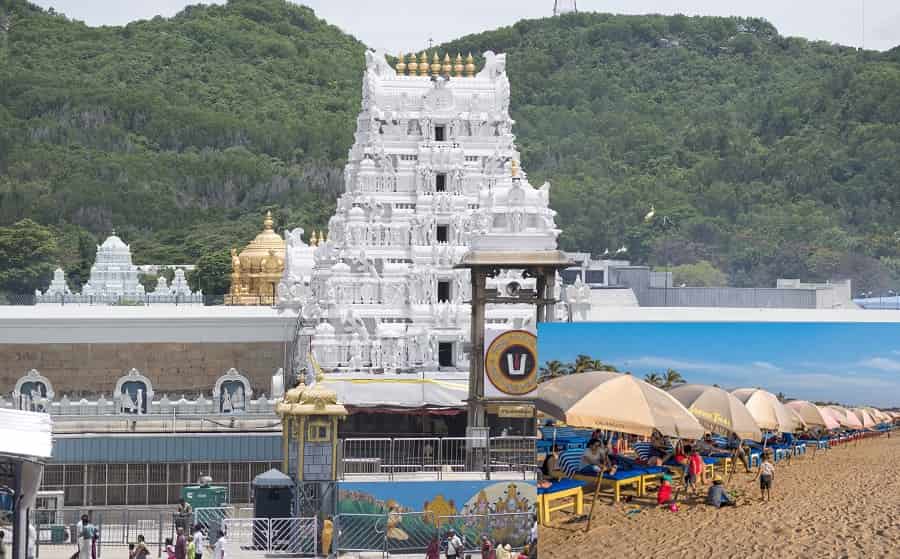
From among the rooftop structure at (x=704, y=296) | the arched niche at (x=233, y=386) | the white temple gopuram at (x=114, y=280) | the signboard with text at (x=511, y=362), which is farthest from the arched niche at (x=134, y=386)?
the signboard with text at (x=511, y=362)

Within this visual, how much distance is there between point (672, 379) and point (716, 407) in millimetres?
1227

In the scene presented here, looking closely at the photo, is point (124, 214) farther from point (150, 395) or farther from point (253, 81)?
point (150, 395)

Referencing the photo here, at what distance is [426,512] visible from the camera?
28453mm

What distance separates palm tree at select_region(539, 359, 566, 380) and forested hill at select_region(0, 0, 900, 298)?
251 feet

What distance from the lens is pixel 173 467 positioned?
39.4 metres

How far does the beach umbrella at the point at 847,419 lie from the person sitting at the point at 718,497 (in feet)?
5.77

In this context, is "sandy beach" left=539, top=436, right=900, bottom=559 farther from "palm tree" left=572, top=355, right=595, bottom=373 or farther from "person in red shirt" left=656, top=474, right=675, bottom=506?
"palm tree" left=572, top=355, right=595, bottom=373

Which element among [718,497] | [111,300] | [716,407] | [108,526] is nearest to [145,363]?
[111,300]

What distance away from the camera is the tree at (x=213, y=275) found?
96938 mm

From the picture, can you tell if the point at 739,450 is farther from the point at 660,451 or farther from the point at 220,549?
the point at 220,549

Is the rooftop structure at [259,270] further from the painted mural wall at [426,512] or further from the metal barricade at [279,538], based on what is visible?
the painted mural wall at [426,512]

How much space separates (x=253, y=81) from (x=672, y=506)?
119963 mm

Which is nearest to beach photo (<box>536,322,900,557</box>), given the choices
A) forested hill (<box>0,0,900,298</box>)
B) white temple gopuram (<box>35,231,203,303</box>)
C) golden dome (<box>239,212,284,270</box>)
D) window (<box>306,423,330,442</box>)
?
window (<box>306,423,330,442</box>)

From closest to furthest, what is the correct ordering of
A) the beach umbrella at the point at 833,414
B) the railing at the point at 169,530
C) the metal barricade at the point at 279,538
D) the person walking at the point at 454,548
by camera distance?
the beach umbrella at the point at 833,414
the person walking at the point at 454,548
the metal barricade at the point at 279,538
the railing at the point at 169,530
